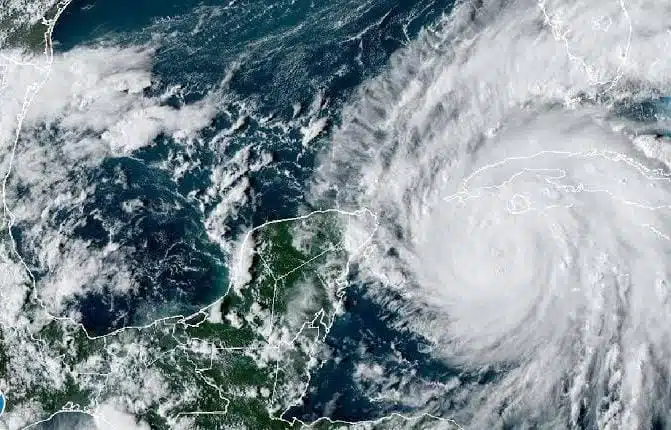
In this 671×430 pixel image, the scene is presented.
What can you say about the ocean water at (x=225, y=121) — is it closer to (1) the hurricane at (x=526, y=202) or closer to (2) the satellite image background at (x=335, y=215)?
(2) the satellite image background at (x=335, y=215)

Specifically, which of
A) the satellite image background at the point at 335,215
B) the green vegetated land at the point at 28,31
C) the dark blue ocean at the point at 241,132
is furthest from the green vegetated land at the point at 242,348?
the green vegetated land at the point at 28,31

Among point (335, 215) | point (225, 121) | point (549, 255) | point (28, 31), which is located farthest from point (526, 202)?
point (28, 31)

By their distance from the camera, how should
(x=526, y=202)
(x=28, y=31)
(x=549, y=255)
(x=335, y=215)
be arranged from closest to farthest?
1. (x=549, y=255)
2. (x=526, y=202)
3. (x=335, y=215)
4. (x=28, y=31)

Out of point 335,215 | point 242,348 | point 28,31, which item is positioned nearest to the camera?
point 335,215

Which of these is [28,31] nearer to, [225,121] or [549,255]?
[225,121]

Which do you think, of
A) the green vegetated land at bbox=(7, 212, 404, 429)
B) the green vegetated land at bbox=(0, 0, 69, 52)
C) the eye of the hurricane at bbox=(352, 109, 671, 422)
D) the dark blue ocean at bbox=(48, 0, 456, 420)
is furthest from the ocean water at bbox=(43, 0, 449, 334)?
the eye of the hurricane at bbox=(352, 109, 671, 422)

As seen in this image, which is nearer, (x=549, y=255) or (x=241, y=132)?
(x=549, y=255)
